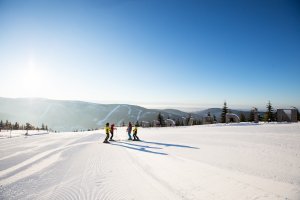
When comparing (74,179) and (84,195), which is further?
(74,179)

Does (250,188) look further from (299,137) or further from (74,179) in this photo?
(299,137)

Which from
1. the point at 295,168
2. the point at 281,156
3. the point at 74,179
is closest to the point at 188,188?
the point at 74,179

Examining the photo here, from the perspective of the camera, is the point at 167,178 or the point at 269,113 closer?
the point at 167,178

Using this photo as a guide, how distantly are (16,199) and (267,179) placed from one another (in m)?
6.47

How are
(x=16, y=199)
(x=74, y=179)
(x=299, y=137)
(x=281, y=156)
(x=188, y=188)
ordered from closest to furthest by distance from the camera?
1. (x=16, y=199)
2. (x=188, y=188)
3. (x=74, y=179)
4. (x=281, y=156)
5. (x=299, y=137)

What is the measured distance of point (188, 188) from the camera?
15.9 feet

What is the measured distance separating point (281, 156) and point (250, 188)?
375 cm

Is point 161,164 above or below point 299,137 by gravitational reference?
below

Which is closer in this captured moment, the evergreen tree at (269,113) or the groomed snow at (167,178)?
the groomed snow at (167,178)

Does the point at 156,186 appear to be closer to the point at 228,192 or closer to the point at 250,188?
the point at 228,192

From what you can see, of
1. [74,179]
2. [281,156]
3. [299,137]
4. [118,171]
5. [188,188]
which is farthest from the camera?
[299,137]

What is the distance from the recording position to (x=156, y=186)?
5.02m

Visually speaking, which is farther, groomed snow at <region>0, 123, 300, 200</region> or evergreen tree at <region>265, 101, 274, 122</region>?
evergreen tree at <region>265, 101, 274, 122</region>

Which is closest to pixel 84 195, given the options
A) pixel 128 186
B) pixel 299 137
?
pixel 128 186
